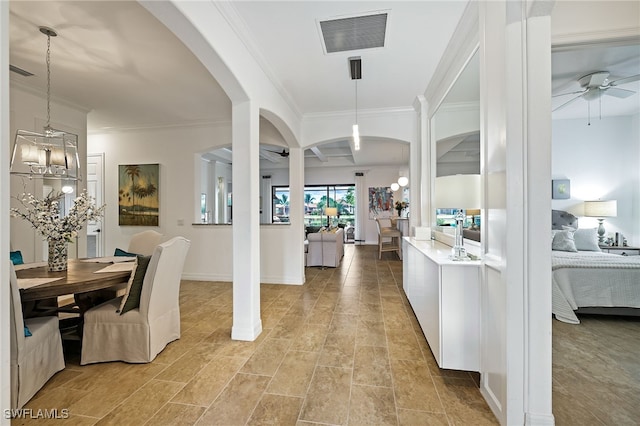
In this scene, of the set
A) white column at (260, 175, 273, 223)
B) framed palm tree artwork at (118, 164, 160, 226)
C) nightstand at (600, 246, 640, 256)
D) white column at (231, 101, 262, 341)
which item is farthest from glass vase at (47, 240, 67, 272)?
white column at (260, 175, 273, 223)

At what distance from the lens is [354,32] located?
2461 millimetres

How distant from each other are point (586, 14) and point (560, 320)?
2971 mm

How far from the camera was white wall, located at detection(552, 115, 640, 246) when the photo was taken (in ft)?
14.2

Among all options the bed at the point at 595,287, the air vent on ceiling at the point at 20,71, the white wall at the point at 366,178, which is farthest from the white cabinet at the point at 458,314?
the white wall at the point at 366,178

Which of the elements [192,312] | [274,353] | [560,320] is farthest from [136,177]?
[560,320]

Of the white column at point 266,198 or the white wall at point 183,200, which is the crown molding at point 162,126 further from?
the white column at point 266,198

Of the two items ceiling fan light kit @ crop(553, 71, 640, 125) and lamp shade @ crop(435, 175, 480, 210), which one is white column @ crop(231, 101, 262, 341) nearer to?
lamp shade @ crop(435, 175, 480, 210)

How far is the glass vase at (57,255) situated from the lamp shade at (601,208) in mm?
6983

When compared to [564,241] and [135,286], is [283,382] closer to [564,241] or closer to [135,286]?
[135,286]

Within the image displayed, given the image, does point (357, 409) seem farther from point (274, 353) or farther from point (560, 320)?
point (560, 320)

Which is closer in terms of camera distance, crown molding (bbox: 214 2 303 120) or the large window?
crown molding (bbox: 214 2 303 120)

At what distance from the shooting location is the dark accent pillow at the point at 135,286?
7.09 feet

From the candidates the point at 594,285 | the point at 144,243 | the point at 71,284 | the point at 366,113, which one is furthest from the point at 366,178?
the point at 71,284
